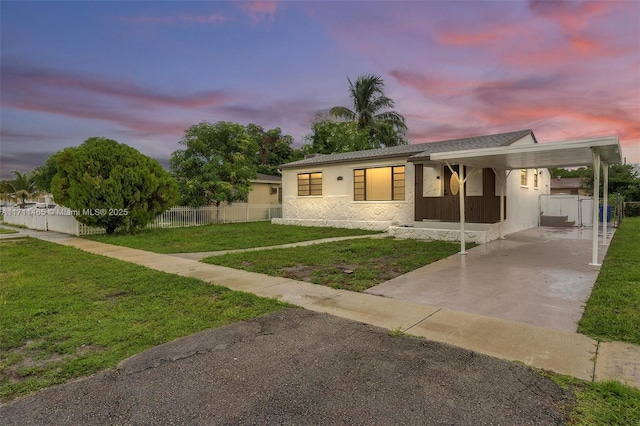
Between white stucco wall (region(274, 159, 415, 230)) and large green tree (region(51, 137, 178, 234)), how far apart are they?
744cm

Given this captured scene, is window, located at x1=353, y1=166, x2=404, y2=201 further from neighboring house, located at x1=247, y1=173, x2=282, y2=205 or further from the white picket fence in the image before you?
neighboring house, located at x1=247, y1=173, x2=282, y2=205

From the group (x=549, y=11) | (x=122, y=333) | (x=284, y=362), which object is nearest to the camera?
(x=284, y=362)

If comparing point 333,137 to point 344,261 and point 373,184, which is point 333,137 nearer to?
point 373,184

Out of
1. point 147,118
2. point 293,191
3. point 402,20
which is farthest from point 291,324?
point 147,118

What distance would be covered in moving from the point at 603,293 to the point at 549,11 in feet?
30.8

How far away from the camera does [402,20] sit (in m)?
12.1

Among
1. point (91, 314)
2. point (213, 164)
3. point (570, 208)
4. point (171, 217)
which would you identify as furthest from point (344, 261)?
point (570, 208)

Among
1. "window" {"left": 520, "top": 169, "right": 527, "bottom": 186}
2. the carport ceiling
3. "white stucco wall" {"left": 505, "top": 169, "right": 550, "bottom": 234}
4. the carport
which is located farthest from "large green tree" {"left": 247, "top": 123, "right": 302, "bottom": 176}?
the carport ceiling

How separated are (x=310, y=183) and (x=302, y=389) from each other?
16.6 metres

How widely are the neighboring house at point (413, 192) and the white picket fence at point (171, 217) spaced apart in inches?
151

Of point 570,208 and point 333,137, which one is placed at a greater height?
point 333,137

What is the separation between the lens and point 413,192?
49.5ft

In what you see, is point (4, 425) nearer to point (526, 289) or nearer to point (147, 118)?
point (526, 289)

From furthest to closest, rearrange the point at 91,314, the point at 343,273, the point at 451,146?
the point at 451,146, the point at 343,273, the point at 91,314
